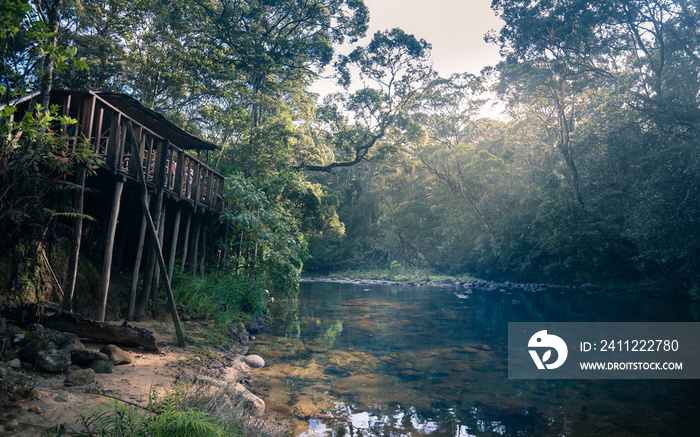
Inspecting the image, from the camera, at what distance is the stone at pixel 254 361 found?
24.2ft

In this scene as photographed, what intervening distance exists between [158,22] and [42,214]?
12195 millimetres

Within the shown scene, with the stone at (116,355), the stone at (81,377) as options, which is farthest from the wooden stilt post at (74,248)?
the stone at (81,377)

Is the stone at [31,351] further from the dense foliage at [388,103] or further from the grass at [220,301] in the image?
the dense foliage at [388,103]

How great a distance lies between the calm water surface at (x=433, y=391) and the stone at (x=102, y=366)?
200 cm

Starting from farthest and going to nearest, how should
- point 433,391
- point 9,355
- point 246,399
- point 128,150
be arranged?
point 128,150 < point 433,391 < point 246,399 < point 9,355

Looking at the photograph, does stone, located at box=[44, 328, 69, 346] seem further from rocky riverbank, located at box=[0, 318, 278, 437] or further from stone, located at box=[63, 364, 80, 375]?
stone, located at box=[63, 364, 80, 375]

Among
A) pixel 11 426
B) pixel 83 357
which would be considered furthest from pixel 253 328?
pixel 11 426

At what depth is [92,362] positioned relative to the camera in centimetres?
468

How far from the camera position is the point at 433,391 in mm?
6598

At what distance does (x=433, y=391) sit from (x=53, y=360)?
5.16 meters

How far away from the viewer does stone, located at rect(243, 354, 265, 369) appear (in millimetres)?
7371

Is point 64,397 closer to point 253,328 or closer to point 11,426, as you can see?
point 11,426

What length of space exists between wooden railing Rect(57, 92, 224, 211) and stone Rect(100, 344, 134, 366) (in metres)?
2.85

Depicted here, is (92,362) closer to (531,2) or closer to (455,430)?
(455,430)
